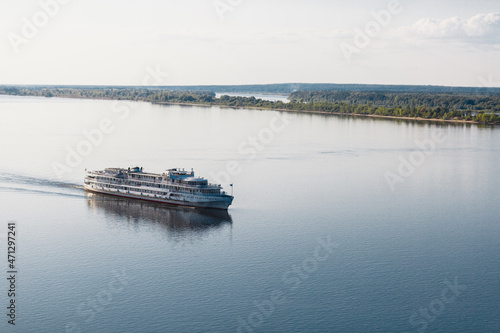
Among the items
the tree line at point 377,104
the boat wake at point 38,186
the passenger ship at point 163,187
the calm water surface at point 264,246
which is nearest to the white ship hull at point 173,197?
the passenger ship at point 163,187

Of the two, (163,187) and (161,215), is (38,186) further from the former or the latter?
(161,215)

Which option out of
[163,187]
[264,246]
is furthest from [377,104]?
[264,246]

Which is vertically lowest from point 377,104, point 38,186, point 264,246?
point 264,246

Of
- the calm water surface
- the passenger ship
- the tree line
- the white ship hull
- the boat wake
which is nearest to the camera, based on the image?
the calm water surface

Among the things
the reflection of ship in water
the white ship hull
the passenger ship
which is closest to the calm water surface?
the reflection of ship in water

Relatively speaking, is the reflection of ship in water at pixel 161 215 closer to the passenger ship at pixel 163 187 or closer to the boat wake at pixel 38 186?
the passenger ship at pixel 163 187

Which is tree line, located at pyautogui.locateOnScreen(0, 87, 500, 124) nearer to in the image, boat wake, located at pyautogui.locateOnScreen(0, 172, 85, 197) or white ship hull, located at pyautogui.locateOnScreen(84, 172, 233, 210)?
white ship hull, located at pyautogui.locateOnScreen(84, 172, 233, 210)
